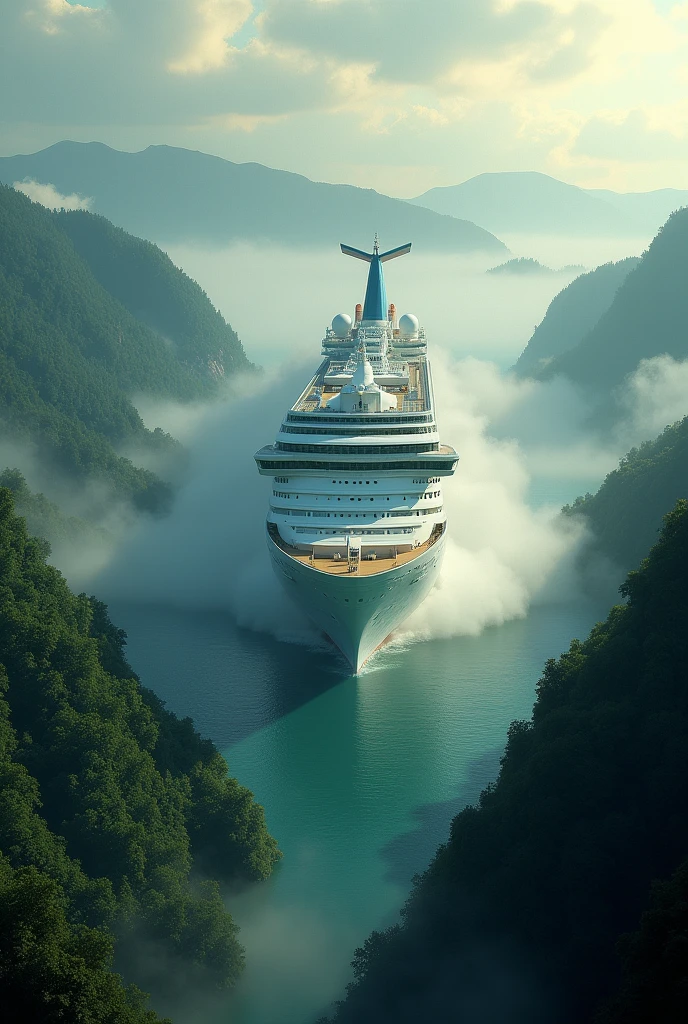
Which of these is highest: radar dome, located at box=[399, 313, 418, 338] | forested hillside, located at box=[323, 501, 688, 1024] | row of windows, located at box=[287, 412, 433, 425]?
radar dome, located at box=[399, 313, 418, 338]

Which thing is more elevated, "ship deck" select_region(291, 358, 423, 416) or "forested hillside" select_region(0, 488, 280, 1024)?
"ship deck" select_region(291, 358, 423, 416)

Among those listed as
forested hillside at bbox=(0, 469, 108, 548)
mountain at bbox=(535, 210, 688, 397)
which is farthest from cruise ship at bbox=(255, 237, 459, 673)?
mountain at bbox=(535, 210, 688, 397)

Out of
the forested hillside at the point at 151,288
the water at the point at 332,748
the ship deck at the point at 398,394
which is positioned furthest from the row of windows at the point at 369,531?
the forested hillside at the point at 151,288

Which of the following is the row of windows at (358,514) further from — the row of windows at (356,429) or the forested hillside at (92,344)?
the forested hillside at (92,344)

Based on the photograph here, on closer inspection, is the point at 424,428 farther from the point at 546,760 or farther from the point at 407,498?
the point at 546,760

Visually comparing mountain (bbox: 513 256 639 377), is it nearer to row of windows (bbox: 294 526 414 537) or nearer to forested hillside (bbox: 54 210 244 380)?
forested hillside (bbox: 54 210 244 380)

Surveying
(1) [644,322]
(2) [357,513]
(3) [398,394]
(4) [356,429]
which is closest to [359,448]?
(4) [356,429]

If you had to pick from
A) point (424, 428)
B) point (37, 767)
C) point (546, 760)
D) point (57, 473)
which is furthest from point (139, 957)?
point (57, 473)
